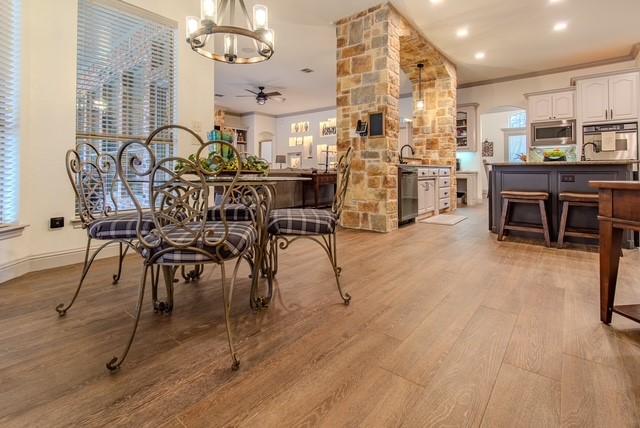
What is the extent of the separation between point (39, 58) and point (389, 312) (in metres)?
3.27

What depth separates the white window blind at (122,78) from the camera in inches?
113

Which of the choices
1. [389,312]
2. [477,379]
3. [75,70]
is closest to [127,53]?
[75,70]

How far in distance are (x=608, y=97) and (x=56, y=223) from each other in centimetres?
791

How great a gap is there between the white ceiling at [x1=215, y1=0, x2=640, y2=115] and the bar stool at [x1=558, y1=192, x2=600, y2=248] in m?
2.71

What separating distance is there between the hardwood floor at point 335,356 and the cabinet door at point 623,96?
455cm

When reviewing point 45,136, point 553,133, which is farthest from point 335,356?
point 553,133

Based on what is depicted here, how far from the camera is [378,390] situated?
1.09m

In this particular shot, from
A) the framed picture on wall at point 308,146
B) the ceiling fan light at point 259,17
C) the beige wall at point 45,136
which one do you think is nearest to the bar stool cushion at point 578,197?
the ceiling fan light at point 259,17

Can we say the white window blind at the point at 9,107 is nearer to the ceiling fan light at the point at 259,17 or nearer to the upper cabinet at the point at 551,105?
the ceiling fan light at the point at 259,17

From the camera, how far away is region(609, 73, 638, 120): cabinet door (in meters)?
5.18

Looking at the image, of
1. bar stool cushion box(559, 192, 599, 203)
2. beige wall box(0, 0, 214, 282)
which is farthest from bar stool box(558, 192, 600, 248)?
beige wall box(0, 0, 214, 282)

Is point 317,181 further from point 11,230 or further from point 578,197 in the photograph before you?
point 11,230

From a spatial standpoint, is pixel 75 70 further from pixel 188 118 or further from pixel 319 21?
pixel 319 21

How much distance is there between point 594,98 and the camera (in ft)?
18.0
